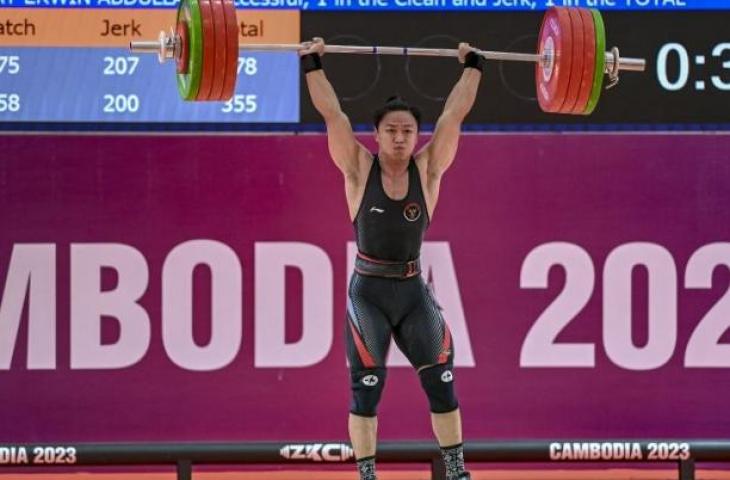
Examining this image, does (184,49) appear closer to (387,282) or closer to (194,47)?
(194,47)

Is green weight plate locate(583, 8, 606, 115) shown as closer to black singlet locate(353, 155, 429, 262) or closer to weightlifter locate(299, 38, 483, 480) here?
weightlifter locate(299, 38, 483, 480)

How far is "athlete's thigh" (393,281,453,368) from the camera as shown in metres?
5.14

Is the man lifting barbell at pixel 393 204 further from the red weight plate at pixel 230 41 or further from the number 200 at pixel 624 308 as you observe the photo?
the number 200 at pixel 624 308

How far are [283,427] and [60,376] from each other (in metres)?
0.98

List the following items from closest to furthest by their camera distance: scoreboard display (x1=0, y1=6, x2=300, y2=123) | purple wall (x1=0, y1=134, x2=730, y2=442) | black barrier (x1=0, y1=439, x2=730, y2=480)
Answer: black barrier (x1=0, y1=439, x2=730, y2=480) < scoreboard display (x1=0, y1=6, x2=300, y2=123) < purple wall (x1=0, y1=134, x2=730, y2=442)

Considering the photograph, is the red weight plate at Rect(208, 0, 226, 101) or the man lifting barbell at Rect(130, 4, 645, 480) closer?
→ the red weight plate at Rect(208, 0, 226, 101)

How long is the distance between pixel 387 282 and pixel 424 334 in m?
0.22

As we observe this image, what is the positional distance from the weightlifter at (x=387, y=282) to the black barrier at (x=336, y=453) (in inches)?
27.2

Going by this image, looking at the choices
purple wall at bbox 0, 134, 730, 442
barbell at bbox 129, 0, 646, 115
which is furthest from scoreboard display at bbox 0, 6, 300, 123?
barbell at bbox 129, 0, 646, 115

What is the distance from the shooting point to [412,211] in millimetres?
5152

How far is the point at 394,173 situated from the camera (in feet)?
17.1

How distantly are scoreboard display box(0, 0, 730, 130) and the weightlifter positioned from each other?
109 cm

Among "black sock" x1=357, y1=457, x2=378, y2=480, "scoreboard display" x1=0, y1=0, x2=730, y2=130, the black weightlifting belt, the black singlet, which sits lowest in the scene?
"black sock" x1=357, y1=457, x2=378, y2=480

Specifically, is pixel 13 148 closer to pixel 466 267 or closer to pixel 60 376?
pixel 60 376
